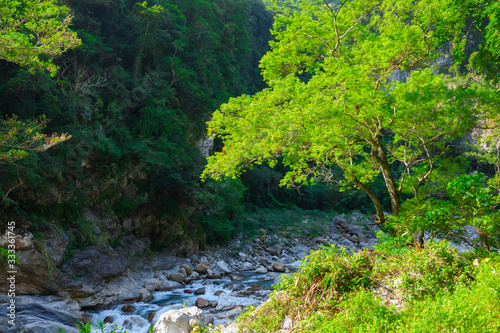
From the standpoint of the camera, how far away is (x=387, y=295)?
11.0 ft

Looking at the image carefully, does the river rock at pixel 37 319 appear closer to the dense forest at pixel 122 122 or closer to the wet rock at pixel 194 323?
the wet rock at pixel 194 323

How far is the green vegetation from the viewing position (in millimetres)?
2473

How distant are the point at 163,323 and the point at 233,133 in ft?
11.7

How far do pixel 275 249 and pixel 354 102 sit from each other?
1071 centimetres

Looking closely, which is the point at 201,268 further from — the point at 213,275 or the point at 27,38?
the point at 27,38

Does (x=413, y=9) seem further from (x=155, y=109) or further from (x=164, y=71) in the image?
(x=164, y=71)

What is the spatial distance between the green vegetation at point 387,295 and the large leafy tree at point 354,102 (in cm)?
189

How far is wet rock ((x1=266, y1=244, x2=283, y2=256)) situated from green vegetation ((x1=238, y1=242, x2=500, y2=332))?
10.8 metres

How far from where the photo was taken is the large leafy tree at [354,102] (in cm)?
502

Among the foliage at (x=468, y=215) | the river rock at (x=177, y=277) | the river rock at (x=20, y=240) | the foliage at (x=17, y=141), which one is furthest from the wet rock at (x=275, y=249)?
the foliage at (x=468, y=215)

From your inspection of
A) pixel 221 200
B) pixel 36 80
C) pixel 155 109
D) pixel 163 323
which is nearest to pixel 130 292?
pixel 163 323

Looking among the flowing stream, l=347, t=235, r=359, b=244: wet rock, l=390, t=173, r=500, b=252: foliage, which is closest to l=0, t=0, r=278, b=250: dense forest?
the flowing stream

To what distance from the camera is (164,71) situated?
16.4 meters

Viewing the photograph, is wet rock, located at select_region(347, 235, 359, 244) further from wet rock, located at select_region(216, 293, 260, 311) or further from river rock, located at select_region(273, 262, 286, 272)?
wet rock, located at select_region(216, 293, 260, 311)
